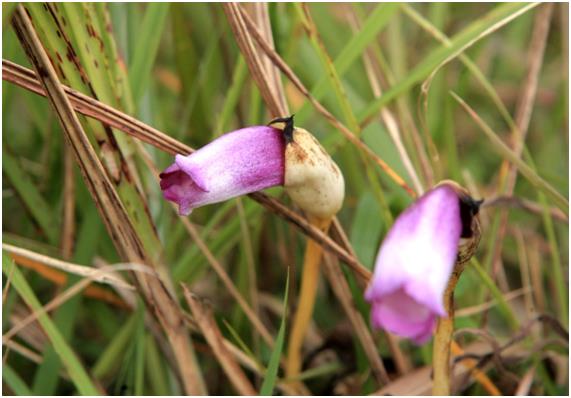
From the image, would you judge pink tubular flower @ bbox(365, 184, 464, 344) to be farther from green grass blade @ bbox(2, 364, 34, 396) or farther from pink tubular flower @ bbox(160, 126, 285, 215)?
green grass blade @ bbox(2, 364, 34, 396)

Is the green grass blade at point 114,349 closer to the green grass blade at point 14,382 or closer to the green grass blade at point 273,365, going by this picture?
the green grass blade at point 14,382

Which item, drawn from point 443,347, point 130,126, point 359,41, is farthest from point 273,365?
point 359,41

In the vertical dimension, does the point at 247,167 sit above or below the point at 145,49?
below

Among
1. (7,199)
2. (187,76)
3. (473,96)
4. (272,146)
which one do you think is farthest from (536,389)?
(473,96)

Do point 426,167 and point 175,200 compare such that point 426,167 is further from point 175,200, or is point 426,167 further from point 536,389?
point 175,200

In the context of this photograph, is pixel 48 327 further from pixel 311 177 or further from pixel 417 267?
pixel 417 267

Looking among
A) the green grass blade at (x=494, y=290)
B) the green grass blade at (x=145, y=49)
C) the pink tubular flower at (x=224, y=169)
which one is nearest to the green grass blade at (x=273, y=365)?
the pink tubular flower at (x=224, y=169)
